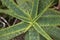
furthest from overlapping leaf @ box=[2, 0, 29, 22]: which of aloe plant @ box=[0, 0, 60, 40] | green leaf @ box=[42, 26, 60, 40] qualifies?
green leaf @ box=[42, 26, 60, 40]

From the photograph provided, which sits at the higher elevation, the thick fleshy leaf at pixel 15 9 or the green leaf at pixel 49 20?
the thick fleshy leaf at pixel 15 9

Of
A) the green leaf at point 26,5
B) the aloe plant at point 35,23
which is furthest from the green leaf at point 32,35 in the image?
the green leaf at point 26,5

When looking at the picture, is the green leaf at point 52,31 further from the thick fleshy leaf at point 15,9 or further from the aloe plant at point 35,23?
the thick fleshy leaf at point 15,9

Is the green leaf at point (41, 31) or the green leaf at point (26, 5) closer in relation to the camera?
the green leaf at point (41, 31)

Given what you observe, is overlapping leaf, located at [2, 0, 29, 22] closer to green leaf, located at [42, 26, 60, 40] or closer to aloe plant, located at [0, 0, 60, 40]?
aloe plant, located at [0, 0, 60, 40]

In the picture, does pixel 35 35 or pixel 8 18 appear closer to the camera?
pixel 35 35

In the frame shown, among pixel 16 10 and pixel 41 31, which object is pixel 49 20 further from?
pixel 16 10

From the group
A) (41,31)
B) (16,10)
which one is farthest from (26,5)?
(41,31)

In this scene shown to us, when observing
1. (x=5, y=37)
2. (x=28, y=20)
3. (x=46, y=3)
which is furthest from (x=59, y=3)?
(x=5, y=37)

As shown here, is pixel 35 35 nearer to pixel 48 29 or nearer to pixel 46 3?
pixel 48 29

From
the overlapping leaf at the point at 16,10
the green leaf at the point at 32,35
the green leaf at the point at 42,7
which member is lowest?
the green leaf at the point at 32,35

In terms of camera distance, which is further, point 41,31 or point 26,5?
point 26,5
